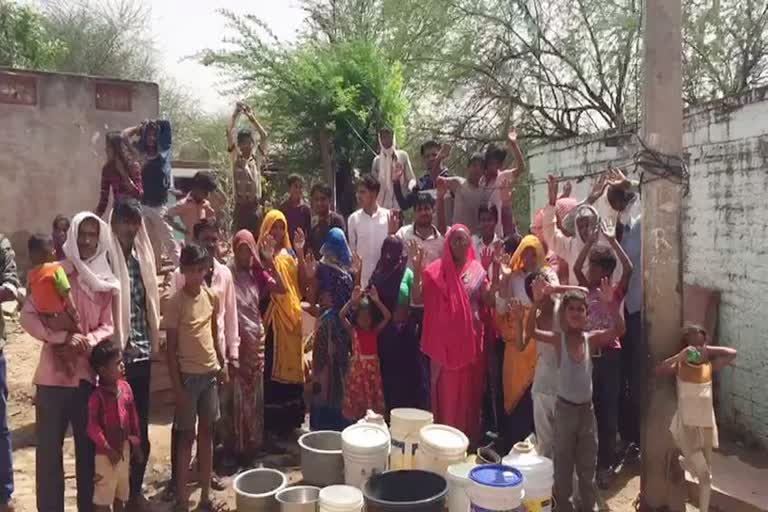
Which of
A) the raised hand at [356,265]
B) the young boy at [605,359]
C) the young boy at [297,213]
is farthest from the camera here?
the young boy at [297,213]

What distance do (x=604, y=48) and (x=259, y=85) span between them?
6313 millimetres

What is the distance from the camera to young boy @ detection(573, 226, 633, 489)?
4891mm

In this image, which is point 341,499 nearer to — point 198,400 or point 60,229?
point 198,400

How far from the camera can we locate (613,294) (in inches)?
193

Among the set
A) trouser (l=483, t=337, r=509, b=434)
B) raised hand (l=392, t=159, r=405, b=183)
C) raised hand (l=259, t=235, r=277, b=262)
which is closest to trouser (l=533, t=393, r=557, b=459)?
trouser (l=483, t=337, r=509, b=434)

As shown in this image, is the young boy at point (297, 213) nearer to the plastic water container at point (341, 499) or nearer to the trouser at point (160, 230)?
the trouser at point (160, 230)

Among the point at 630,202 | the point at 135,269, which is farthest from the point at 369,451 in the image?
the point at 630,202

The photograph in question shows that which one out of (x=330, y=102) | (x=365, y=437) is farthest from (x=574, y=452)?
(x=330, y=102)

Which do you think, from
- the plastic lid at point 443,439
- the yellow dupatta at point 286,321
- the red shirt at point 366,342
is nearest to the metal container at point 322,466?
the plastic lid at point 443,439

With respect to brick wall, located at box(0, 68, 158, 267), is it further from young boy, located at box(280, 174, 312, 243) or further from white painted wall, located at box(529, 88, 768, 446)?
white painted wall, located at box(529, 88, 768, 446)

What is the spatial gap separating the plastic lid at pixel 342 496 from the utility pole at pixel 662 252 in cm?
184

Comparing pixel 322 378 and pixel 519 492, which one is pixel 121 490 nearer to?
pixel 322 378

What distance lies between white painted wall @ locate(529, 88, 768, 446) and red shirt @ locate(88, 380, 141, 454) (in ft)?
15.3

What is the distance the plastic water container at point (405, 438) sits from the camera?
4410 millimetres
